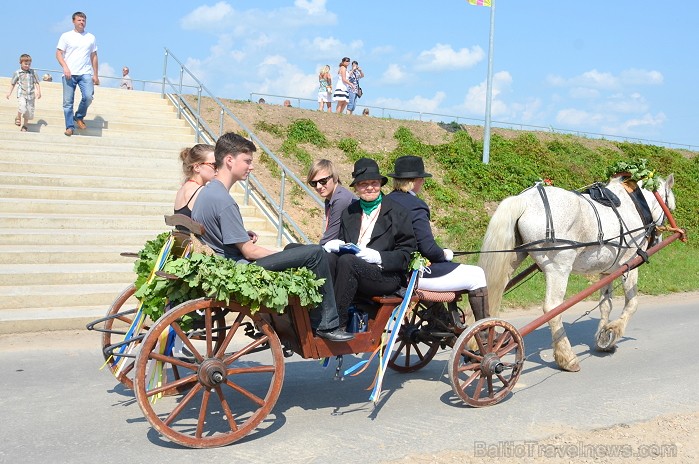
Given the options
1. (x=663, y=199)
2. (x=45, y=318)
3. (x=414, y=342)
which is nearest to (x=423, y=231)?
(x=414, y=342)

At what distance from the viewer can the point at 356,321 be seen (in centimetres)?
553

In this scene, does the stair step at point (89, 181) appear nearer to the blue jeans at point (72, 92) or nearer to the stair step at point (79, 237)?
the stair step at point (79, 237)

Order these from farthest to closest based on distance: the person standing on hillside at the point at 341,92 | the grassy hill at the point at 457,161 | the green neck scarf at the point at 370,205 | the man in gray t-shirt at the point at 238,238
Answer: the person standing on hillside at the point at 341,92 < the grassy hill at the point at 457,161 < the green neck scarf at the point at 370,205 < the man in gray t-shirt at the point at 238,238

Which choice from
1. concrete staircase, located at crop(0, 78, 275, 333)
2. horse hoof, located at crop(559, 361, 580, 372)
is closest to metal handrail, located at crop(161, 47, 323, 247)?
concrete staircase, located at crop(0, 78, 275, 333)

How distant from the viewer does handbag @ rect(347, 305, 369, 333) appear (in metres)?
5.52

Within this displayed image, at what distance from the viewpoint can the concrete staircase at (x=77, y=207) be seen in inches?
326

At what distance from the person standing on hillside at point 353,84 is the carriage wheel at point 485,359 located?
15384mm

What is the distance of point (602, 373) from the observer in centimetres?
718

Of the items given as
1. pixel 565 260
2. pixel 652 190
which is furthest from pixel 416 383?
pixel 652 190

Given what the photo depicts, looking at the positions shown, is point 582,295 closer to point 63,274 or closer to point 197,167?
point 197,167

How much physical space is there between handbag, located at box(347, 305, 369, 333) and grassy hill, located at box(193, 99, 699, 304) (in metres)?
6.67

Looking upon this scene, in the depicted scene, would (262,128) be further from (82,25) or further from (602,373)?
(602,373)

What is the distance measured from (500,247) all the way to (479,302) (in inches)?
53.1

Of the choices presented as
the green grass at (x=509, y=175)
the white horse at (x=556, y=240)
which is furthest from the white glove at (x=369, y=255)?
the green grass at (x=509, y=175)
